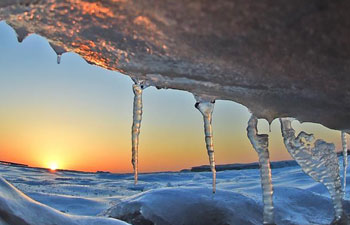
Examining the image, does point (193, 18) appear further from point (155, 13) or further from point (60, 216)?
point (60, 216)

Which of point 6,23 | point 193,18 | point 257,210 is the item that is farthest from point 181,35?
point 257,210

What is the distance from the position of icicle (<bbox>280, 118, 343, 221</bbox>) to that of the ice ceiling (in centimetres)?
133

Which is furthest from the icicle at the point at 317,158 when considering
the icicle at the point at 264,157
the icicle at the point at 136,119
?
the icicle at the point at 136,119

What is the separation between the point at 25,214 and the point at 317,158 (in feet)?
9.61

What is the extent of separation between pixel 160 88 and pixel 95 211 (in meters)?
3.41

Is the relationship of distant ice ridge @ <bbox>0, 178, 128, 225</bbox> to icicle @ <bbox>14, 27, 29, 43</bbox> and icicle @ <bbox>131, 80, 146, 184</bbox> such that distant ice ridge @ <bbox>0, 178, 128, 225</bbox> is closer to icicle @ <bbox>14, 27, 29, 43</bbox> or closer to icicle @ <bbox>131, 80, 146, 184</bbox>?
icicle @ <bbox>14, 27, 29, 43</bbox>

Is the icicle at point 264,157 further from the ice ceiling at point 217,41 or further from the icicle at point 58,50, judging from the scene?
the icicle at point 58,50

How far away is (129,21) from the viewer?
5.57 ft

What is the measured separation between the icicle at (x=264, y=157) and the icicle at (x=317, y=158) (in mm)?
755

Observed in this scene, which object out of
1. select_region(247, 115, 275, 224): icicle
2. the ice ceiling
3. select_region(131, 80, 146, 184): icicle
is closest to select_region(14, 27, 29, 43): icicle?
the ice ceiling

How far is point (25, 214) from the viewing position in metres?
1.85

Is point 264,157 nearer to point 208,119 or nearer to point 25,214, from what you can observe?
point 208,119

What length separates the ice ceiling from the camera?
4.94 feet

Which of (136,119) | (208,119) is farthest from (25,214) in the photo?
(208,119)
